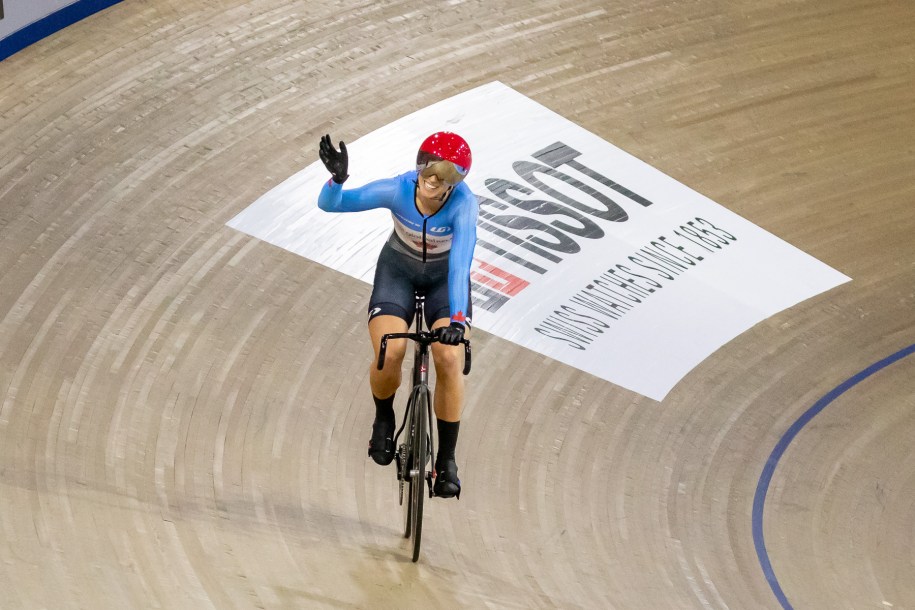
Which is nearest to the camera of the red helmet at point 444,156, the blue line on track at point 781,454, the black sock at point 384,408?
the red helmet at point 444,156

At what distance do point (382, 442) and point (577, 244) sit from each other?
2407mm

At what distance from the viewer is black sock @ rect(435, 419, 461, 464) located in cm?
409

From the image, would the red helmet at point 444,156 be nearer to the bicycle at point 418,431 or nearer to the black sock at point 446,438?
the bicycle at point 418,431

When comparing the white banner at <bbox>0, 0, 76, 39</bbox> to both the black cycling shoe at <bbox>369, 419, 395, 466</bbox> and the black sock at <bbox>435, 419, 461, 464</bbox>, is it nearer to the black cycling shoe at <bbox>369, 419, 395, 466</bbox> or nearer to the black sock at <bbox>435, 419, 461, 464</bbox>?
the black cycling shoe at <bbox>369, 419, 395, 466</bbox>

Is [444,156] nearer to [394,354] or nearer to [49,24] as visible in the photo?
[394,354]

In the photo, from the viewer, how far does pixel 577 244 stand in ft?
20.6

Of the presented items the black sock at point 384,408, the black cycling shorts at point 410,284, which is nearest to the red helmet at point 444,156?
the black cycling shorts at point 410,284

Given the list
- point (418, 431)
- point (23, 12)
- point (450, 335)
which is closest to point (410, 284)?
point (418, 431)

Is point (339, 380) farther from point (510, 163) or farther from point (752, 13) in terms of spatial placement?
point (752, 13)

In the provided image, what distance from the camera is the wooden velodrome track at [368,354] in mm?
4355

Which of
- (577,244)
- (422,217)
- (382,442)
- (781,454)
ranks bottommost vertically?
(382,442)

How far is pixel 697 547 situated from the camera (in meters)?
4.95

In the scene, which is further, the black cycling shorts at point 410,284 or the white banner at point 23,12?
the white banner at point 23,12

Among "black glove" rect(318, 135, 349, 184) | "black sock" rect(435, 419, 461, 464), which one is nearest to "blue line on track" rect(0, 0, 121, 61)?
"black glove" rect(318, 135, 349, 184)
